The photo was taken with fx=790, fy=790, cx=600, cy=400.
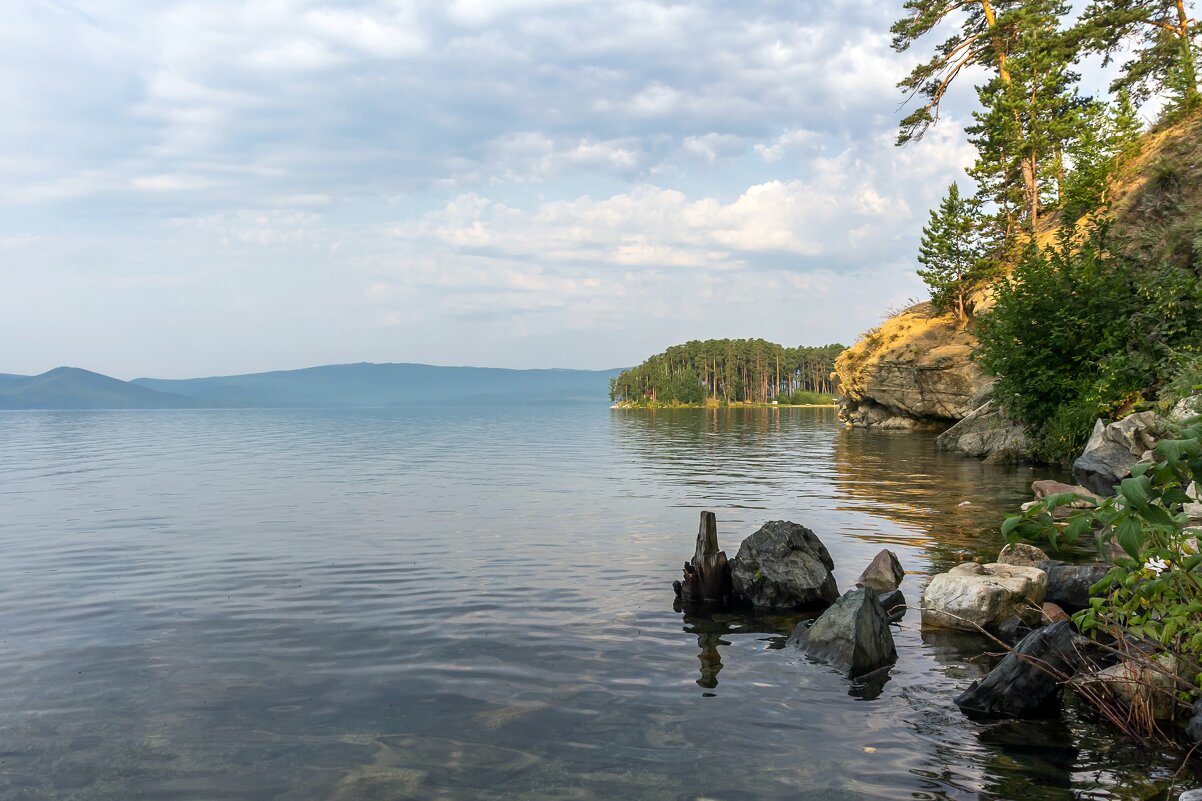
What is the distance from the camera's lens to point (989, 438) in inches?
1679

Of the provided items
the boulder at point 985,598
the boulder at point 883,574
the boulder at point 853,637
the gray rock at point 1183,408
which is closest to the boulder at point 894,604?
the boulder at point 985,598

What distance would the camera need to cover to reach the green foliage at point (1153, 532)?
5406 millimetres

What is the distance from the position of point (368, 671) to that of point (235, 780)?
10.1ft

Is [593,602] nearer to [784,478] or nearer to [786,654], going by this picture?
[786,654]

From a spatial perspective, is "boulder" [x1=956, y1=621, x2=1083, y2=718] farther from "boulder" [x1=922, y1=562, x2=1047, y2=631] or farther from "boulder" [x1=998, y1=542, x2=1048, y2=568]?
"boulder" [x1=998, y1=542, x2=1048, y2=568]

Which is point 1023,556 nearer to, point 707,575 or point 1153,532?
point 707,575

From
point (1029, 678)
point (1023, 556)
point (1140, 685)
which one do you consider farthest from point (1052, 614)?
point (1023, 556)

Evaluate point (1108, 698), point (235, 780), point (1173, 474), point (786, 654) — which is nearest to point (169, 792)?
point (235, 780)

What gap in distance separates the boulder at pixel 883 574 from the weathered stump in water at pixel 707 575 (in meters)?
2.71

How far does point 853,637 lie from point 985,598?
→ 308cm

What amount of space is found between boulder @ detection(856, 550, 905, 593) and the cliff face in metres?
44.3

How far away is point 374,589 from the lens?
15.4 m

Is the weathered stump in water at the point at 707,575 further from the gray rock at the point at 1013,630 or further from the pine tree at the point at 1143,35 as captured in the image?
the pine tree at the point at 1143,35

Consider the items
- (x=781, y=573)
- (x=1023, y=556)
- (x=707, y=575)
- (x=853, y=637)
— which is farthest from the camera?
(x=1023, y=556)
